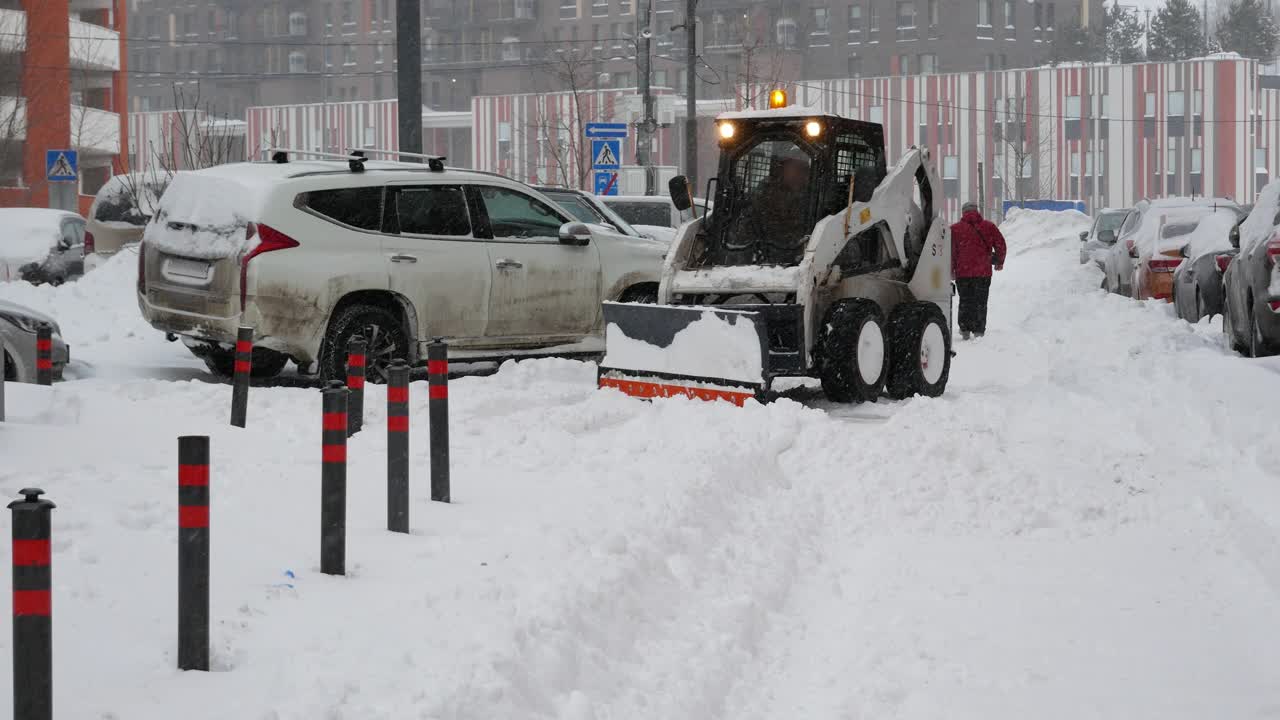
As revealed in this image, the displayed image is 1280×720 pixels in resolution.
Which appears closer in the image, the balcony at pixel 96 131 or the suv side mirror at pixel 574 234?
the suv side mirror at pixel 574 234

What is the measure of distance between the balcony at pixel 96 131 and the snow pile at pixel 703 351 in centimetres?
4876

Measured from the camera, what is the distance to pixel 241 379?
10453 millimetres

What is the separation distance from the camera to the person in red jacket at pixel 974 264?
19.6 meters

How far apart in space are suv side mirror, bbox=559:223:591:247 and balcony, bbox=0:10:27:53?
1570 inches

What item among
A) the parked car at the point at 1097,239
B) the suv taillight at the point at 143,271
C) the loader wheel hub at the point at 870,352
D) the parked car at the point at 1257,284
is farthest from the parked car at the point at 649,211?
the parked car at the point at 1097,239

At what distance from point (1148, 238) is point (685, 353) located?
14.9 metres

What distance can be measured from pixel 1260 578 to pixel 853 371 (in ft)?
17.9

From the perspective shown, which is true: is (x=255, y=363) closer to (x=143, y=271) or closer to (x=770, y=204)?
(x=143, y=271)

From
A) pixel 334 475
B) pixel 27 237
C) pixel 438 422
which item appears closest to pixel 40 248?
pixel 27 237

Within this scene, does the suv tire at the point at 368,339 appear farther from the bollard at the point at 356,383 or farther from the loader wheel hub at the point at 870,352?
the loader wheel hub at the point at 870,352

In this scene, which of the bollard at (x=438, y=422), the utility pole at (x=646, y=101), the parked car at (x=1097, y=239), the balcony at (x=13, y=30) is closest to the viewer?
the bollard at (x=438, y=422)

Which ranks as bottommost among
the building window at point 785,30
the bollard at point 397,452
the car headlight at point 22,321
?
the bollard at point 397,452

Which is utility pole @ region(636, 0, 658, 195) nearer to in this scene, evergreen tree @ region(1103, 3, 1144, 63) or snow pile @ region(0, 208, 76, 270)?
snow pile @ region(0, 208, 76, 270)

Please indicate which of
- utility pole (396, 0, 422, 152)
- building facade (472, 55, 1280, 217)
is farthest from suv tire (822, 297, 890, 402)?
building facade (472, 55, 1280, 217)
